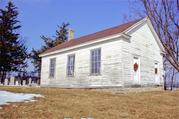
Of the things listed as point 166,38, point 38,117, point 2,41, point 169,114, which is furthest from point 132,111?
point 2,41

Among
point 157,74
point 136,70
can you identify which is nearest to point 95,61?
point 136,70

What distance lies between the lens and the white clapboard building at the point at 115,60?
17.9 m

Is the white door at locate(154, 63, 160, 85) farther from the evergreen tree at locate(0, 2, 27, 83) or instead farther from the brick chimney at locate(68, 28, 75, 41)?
the evergreen tree at locate(0, 2, 27, 83)

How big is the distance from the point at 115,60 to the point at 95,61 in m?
2.16

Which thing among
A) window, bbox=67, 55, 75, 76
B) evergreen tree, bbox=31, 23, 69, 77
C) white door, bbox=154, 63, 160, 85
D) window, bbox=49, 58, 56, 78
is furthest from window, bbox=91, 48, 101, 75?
evergreen tree, bbox=31, 23, 69, 77

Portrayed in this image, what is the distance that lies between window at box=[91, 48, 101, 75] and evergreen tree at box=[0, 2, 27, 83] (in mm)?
19234

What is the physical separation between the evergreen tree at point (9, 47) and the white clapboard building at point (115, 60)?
45.3 feet

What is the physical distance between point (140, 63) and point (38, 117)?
13.7 m

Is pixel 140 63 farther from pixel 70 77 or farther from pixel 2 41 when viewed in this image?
pixel 2 41

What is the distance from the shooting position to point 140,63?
19.5 m

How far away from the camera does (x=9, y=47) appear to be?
116 feet

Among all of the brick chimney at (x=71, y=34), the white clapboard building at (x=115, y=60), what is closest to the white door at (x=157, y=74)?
the white clapboard building at (x=115, y=60)

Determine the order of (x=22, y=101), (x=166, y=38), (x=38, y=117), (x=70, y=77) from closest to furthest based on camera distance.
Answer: (x=38, y=117)
(x=22, y=101)
(x=166, y=38)
(x=70, y=77)

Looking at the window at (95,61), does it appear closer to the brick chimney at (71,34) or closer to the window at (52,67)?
the window at (52,67)
